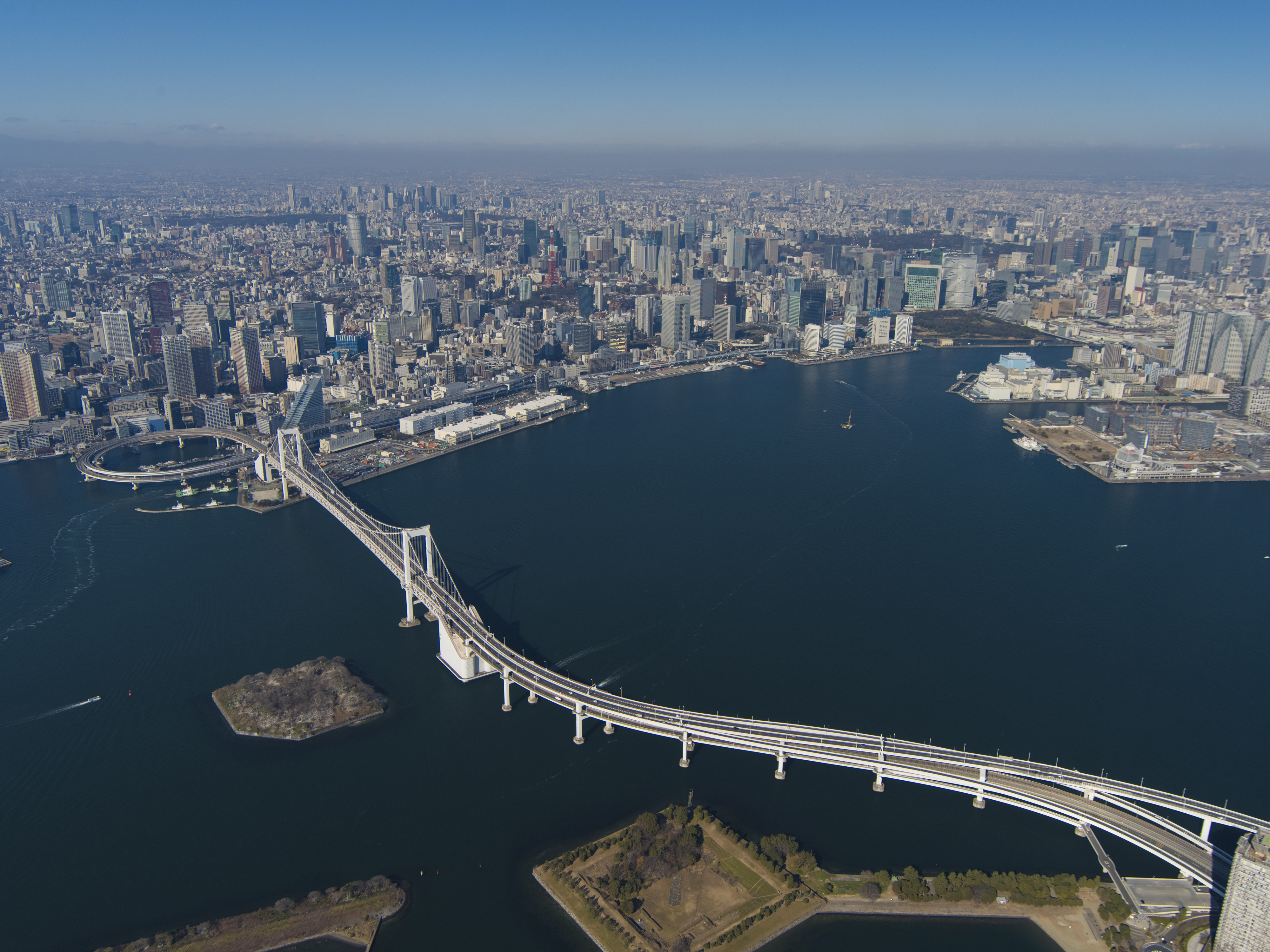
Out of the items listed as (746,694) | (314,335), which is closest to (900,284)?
(314,335)

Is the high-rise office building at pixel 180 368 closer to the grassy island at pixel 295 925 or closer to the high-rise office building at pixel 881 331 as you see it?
the grassy island at pixel 295 925

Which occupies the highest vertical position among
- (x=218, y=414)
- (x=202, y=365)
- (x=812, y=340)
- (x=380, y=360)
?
(x=202, y=365)

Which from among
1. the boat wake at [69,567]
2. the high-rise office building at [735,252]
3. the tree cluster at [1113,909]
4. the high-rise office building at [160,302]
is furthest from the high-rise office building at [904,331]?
the tree cluster at [1113,909]

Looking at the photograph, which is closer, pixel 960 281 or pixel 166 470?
pixel 166 470

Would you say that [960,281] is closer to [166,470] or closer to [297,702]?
[166,470]

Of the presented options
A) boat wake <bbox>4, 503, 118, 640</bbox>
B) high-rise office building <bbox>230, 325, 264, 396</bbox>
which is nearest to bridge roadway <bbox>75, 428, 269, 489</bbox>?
boat wake <bbox>4, 503, 118, 640</bbox>

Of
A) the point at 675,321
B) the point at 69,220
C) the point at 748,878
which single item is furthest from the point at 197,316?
the point at 69,220

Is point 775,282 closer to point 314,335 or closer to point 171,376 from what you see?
point 314,335
